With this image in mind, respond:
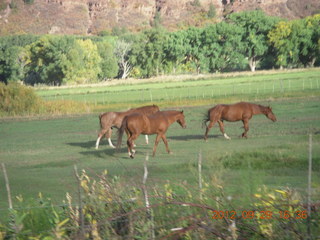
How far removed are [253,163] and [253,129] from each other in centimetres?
1084

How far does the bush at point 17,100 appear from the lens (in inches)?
1895

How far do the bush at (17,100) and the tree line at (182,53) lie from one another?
52173 mm

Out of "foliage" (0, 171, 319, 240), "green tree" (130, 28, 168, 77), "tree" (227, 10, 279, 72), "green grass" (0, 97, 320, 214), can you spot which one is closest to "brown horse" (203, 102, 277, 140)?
"green grass" (0, 97, 320, 214)

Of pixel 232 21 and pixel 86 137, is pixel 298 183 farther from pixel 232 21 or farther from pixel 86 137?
pixel 232 21

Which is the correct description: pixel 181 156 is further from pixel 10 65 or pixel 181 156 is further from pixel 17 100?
pixel 10 65

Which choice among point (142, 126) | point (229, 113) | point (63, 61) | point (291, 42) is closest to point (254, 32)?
point (291, 42)

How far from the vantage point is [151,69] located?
112m

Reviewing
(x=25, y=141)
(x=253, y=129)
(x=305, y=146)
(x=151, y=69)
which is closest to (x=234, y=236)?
(x=305, y=146)

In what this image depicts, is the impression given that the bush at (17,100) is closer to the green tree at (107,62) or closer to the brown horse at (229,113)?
the brown horse at (229,113)

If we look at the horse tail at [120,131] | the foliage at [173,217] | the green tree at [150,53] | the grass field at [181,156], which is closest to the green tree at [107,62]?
the green tree at [150,53]

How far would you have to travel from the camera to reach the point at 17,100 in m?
48.7

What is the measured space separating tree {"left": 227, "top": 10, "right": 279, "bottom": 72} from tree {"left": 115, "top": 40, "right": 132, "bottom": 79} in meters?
20.9

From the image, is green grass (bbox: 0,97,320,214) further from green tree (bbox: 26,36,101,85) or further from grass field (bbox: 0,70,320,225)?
green tree (bbox: 26,36,101,85)

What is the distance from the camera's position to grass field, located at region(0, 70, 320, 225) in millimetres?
13117
